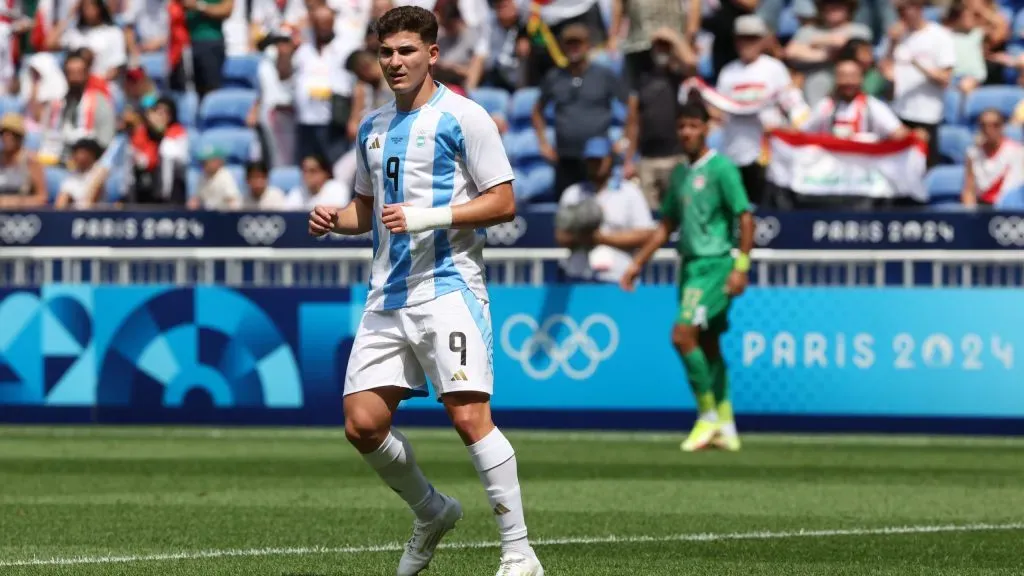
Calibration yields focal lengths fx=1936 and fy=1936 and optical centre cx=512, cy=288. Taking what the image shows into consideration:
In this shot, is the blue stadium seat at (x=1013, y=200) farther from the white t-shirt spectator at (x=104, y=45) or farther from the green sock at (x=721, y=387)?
the white t-shirt spectator at (x=104, y=45)

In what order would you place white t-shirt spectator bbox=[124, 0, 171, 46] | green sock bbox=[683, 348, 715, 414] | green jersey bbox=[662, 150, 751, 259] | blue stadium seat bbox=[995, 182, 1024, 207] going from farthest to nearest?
1. white t-shirt spectator bbox=[124, 0, 171, 46]
2. blue stadium seat bbox=[995, 182, 1024, 207]
3. green sock bbox=[683, 348, 715, 414]
4. green jersey bbox=[662, 150, 751, 259]

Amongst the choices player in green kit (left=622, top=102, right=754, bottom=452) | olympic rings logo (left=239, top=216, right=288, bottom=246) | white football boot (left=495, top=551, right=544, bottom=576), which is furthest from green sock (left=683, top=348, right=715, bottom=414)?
white football boot (left=495, top=551, right=544, bottom=576)

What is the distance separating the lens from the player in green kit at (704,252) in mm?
13781

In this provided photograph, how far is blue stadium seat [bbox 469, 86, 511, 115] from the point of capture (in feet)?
66.0

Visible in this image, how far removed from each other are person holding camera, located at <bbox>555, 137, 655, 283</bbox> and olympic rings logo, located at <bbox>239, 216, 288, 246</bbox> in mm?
2490

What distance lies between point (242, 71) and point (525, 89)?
12.6 feet

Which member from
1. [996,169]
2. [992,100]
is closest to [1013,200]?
[996,169]

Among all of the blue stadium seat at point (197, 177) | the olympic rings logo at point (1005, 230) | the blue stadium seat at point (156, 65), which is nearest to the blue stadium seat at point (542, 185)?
the blue stadium seat at point (197, 177)

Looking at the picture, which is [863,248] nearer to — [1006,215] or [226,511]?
[1006,215]

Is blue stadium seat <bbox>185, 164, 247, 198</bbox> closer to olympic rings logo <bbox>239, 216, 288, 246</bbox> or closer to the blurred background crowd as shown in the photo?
the blurred background crowd

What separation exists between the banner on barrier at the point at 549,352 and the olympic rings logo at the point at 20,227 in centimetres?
62

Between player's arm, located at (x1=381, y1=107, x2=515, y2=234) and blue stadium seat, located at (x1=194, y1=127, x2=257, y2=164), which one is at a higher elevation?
player's arm, located at (x1=381, y1=107, x2=515, y2=234)

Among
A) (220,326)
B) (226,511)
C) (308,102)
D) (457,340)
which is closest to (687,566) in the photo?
(457,340)

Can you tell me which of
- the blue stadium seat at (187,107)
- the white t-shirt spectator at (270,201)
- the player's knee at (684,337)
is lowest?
the player's knee at (684,337)
